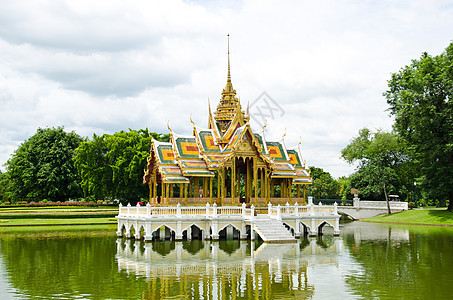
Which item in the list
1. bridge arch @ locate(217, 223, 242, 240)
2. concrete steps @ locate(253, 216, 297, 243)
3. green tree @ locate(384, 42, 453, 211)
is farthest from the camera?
green tree @ locate(384, 42, 453, 211)

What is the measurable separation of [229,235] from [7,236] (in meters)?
15.7

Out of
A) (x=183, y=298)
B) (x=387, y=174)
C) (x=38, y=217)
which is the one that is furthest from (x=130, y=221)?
(x=387, y=174)

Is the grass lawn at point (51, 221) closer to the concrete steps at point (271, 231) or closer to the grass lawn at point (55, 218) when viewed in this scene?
the grass lawn at point (55, 218)

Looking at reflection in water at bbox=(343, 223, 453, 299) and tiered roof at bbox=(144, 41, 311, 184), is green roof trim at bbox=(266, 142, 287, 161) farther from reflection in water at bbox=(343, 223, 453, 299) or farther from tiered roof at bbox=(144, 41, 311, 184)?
reflection in water at bbox=(343, 223, 453, 299)

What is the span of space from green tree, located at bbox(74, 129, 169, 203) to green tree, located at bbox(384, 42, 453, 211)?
25.0 meters

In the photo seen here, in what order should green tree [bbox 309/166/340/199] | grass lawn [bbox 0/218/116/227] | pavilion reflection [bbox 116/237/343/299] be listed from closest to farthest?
1. pavilion reflection [bbox 116/237/343/299]
2. grass lawn [bbox 0/218/116/227]
3. green tree [bbox 309/166/340/199]

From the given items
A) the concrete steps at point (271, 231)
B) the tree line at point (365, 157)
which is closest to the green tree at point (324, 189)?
the tree line at point (365, 157)

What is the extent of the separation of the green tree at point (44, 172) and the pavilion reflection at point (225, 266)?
117 feet

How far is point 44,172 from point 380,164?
41025 millimetres

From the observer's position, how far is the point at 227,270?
1731 centimetres

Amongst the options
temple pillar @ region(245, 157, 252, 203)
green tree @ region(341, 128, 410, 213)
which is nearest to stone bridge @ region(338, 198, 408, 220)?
green tree @ region(341, 128, 410, 213)

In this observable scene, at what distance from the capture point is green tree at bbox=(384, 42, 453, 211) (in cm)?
4047

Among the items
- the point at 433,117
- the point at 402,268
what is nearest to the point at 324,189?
the point at 433,117

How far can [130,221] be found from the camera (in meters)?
28.5
